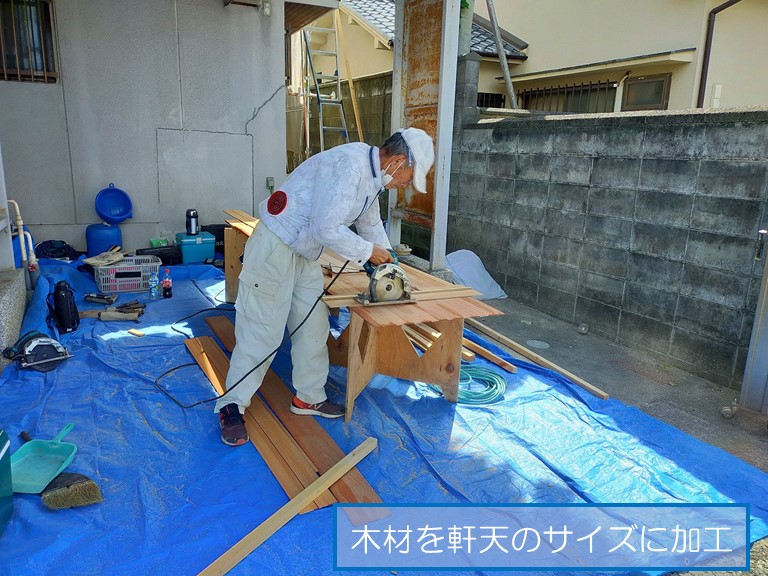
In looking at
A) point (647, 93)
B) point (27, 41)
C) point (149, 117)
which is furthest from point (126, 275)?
point (647, 93)

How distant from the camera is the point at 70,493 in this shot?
7.29ft

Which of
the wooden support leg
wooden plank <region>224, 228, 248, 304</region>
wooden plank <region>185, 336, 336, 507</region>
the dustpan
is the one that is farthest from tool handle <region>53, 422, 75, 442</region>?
wooden plank <region>224, 228, 248, 304</region>

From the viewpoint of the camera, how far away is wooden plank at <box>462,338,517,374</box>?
147 inches

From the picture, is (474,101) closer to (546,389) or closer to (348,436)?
(546,389)

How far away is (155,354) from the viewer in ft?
12.5

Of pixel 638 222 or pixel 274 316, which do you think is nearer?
pixel 274 316

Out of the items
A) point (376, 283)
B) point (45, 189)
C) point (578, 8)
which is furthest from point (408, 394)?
point (578, 8)

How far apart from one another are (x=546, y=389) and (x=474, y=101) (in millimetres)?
3537

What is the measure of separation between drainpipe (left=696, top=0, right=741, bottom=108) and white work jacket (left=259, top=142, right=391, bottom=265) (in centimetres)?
668

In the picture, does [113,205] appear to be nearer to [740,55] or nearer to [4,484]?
[4,484]

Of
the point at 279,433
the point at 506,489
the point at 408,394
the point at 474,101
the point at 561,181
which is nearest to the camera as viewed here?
the point at 506,489

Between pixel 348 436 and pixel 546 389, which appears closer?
pixel 348 436

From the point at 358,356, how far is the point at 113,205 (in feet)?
14.8

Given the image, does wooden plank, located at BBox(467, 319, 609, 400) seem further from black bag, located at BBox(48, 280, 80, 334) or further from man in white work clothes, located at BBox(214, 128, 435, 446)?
black bag, located at BBox(48, 280, 80, 334)
